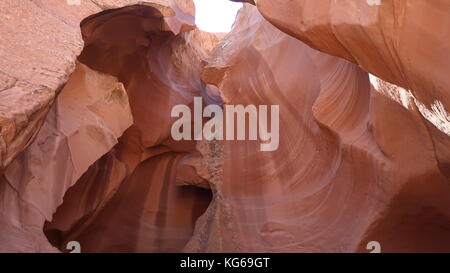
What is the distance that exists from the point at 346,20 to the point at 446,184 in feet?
6.69

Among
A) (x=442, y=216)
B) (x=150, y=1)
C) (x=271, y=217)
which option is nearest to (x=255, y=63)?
(x=150, y=1)

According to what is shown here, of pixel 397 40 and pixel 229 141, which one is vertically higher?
pixel 229 141
